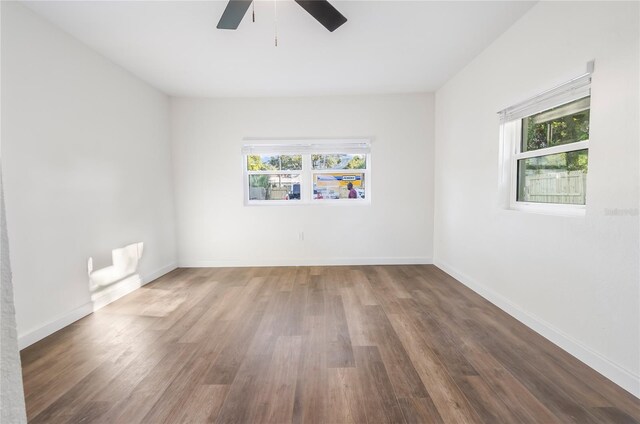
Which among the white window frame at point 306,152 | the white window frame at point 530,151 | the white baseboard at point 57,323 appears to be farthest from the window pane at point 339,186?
the white baseboard at point 57,323

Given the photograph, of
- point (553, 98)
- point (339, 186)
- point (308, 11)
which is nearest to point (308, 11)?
point (308, 11)

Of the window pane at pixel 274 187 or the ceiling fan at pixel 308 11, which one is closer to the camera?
the ceiling fan at pixel 308 11

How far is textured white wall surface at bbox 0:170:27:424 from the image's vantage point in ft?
1.34

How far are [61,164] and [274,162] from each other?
94.6 inches

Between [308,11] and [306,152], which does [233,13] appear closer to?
[308,11]

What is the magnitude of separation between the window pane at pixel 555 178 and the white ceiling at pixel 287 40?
1192mm

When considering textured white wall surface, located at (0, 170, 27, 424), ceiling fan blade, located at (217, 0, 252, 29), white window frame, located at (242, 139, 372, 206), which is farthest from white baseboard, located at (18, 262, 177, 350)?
ceiling fan blade, located at (217, 0, 252, 29)

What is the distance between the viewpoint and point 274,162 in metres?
4.26

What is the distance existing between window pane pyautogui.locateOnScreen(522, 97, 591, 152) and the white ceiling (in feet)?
2.76

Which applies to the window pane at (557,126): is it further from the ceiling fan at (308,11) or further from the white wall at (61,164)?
the white wall at (61,164)

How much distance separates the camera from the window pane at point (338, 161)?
13.9 ft

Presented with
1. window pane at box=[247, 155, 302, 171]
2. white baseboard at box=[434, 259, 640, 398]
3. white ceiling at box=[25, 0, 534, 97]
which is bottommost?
white baseboard at box=[434, 259, 640, 398]

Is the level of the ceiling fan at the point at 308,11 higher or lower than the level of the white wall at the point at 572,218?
higher

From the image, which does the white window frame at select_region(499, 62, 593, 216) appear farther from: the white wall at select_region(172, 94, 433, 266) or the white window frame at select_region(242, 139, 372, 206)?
the white window frame at select_region(242, 139, 372, 206)
